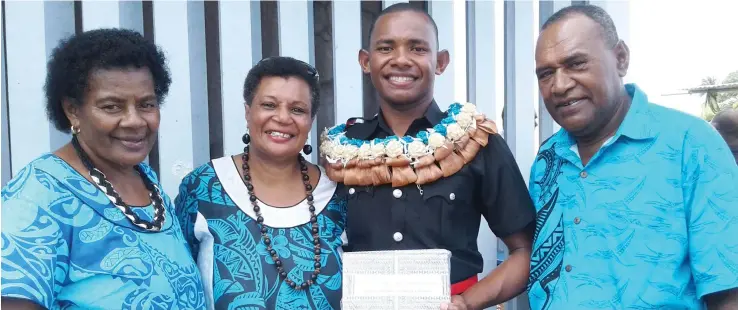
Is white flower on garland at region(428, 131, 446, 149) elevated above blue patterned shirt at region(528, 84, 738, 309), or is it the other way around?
white flower on garland at region(428, 131, 446, 149)

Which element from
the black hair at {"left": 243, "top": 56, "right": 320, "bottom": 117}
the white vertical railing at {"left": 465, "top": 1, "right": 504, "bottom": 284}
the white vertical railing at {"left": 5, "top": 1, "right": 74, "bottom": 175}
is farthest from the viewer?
the white vertical railing at {"left": 465, "top": 1, "right": 504, "bottom": 284}

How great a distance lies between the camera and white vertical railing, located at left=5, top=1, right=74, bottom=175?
11.3ft

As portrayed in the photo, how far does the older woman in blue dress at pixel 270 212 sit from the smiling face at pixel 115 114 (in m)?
0.50

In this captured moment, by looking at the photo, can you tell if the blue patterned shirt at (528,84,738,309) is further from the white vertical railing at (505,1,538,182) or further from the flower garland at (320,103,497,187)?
the white vertical railing at (505,1,538,182)

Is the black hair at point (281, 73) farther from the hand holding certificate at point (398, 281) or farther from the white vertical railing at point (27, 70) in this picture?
the white vertical railing at point (27, 70)

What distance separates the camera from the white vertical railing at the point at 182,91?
146 inches

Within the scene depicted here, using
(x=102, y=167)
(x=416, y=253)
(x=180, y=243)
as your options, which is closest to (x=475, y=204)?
(x=416, y=253)

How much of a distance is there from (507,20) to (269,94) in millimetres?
2293

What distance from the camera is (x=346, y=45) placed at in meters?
4.04

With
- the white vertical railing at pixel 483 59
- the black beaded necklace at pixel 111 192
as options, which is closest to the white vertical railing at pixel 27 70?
the black beaded necklace at pixel 111 192

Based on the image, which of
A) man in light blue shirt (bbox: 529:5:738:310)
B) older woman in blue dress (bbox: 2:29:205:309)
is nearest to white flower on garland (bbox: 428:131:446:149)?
man in light blue shirt (bbox: 529:5:738:310)

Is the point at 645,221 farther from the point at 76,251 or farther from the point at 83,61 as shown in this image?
the point at 83,61

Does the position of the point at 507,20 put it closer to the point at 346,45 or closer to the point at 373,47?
the point at 346,45

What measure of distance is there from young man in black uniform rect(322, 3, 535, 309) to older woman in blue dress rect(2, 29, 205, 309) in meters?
0.78
